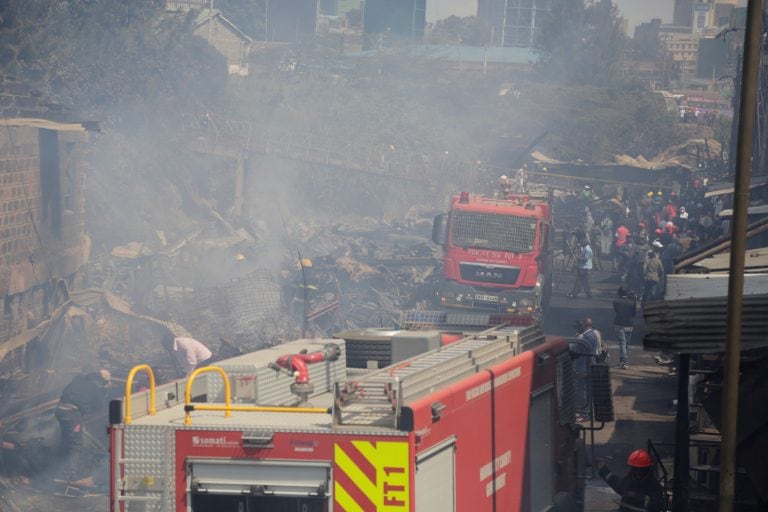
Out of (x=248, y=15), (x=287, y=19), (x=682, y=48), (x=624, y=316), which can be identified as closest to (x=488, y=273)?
(x=624, y=316)

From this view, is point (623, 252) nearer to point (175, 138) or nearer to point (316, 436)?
point (175, 138)

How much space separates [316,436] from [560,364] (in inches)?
155

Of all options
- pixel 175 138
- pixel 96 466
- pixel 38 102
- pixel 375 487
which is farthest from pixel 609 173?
pixel 375 487

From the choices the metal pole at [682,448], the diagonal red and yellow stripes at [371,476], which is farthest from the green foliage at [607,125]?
the diagonal red and yellow stripes at [371,476]

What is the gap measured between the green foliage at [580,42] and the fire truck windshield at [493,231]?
203 ft

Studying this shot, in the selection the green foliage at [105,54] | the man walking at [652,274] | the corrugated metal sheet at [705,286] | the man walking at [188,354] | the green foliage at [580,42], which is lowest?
the man walking at [652,274]

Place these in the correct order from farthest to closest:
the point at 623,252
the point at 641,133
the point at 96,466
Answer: the point at 641,133 → the point at 623,252 → the point at 96,466

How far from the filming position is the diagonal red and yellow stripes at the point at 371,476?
6645 millimetres

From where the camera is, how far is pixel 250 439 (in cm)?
667

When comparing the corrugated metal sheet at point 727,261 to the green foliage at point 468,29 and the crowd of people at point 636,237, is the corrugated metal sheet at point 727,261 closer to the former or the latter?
the crowd of people at point 636,237

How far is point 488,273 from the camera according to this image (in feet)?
77.0

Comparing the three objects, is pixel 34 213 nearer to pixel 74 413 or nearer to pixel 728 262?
pixel 74 413

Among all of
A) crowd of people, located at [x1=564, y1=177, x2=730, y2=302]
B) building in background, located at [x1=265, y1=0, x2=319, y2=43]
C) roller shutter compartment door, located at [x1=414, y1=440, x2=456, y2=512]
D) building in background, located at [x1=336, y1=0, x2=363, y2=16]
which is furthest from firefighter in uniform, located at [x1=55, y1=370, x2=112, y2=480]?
building in background, located at [x1=336, y1=0, x2=363, y2=16]

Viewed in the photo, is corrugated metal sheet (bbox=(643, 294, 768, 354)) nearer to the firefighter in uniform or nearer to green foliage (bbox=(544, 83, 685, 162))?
the firefighter in uniform
